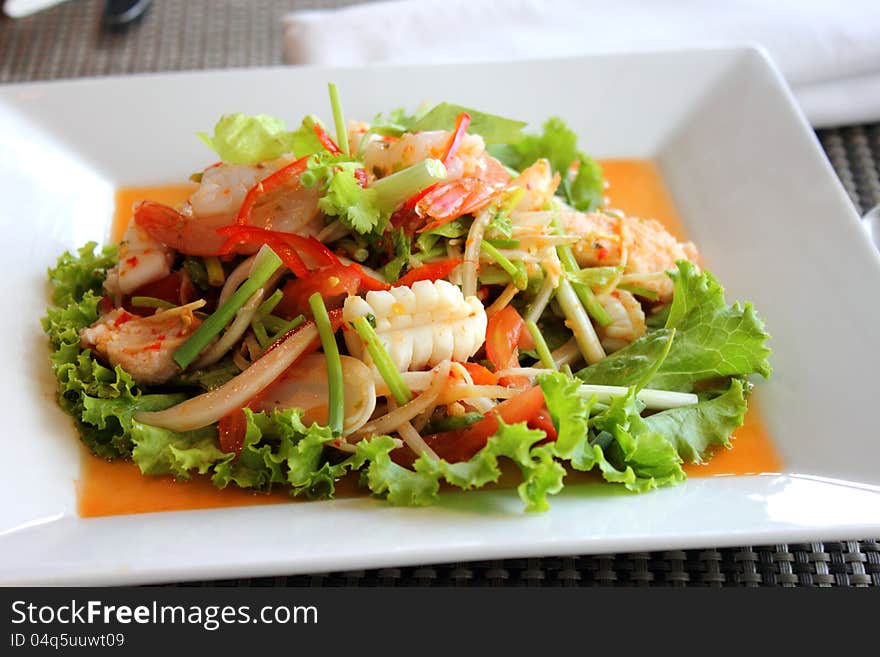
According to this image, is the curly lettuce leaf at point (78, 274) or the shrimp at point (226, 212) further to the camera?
the curly lettuce leaf at point (78, 274)

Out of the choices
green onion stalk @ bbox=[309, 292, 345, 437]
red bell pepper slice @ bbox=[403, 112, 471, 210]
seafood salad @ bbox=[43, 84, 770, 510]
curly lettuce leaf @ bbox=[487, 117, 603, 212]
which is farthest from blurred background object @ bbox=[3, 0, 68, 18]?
green onion stalk @ bbox=[309, 292, 345, 437]

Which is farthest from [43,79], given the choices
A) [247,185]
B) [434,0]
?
[247,185]

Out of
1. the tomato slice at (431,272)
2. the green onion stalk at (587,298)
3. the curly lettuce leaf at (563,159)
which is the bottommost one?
the green onion stalk at (587,298)

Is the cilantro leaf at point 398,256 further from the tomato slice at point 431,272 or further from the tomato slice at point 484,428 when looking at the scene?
the tomato slice at point 484,428

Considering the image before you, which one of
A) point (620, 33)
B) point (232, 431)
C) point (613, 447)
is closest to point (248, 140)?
point (232, 431)

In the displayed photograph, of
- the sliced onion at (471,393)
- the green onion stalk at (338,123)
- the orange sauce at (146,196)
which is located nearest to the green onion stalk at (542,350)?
the sliced onion at (471,393)

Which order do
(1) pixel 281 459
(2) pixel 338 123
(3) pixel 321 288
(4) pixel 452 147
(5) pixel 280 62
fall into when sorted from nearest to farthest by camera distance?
(1) pixel 281 459, (3) pixel 321 288, (4) pixel 452 147, (2) pixel 338 123, (5) pixel 280 62

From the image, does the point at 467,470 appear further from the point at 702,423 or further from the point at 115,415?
the point at 115,415

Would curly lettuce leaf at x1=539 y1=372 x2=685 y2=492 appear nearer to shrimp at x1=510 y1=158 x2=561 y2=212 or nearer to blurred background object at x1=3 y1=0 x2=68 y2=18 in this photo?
shrimp at x1=510 y1=158 x2=561 y2=212
